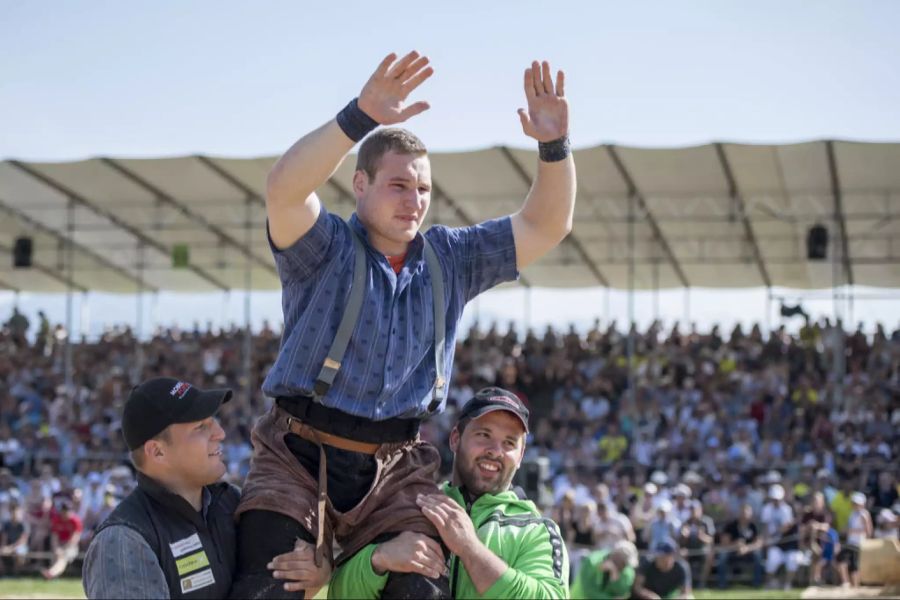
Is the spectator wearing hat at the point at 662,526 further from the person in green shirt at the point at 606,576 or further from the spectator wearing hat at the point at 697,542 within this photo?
the person in green shirt at the point at 606,576

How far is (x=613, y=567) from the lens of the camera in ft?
39.9

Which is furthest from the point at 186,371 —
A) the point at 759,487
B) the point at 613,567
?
the point at 613,567

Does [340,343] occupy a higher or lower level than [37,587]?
higher

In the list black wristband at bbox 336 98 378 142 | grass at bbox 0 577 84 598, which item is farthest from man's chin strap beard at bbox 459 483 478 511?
grass at bbox 0 577 84 598

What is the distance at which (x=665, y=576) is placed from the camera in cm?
1305

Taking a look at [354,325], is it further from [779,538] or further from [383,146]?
[779,538]

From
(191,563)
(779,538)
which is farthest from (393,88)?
(779,538)

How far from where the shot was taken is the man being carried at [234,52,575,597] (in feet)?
12.6

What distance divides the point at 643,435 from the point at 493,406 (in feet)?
51.5

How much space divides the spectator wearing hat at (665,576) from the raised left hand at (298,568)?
30.8 feet

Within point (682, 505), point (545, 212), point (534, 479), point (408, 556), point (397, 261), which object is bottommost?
point (682, 505)

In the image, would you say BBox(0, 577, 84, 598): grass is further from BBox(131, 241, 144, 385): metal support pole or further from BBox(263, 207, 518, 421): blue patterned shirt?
BBox(263, 207, 518, 421): blue patterned shirt

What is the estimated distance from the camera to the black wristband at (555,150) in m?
4.15

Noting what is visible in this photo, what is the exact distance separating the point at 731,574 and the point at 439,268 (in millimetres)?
13040
